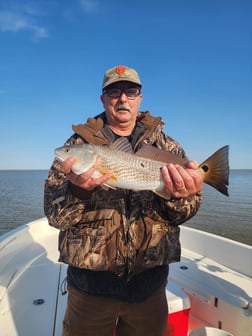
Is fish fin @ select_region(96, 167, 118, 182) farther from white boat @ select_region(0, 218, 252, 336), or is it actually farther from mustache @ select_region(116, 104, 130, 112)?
white boat @ select_region(0, 218, 252, 336)

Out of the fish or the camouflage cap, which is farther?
the camouflage cap

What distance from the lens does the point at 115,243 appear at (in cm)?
296

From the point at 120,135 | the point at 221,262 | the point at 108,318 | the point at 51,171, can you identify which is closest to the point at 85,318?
the point at 108,318

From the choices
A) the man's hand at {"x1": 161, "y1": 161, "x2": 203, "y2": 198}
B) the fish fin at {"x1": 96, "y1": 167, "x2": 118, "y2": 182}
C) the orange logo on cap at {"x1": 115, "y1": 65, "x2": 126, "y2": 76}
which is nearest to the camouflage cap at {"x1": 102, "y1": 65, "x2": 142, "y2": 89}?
the orange logo on cap at {"x1": 115, "y1": 65, "x2": 126, "y2": 76}

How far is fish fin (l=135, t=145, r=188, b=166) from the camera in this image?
3092 mm

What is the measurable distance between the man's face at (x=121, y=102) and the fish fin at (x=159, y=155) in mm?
470

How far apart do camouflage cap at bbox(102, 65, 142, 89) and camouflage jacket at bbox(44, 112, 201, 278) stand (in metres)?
0.64

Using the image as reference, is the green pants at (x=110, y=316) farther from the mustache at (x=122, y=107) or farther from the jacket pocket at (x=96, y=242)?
the mustache at (x=122, y=107)

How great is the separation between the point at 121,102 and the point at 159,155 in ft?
2.68

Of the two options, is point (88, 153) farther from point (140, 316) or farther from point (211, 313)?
point (211, 313)

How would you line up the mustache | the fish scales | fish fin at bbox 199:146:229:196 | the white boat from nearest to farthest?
fish fin at bbox 199:146:229:196 < the fish scales < the mustache < the white boat

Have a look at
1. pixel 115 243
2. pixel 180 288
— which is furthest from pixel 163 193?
pixel 180 288

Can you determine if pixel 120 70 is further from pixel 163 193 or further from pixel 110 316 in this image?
pixel 110 316

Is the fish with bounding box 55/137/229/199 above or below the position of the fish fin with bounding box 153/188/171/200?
above
